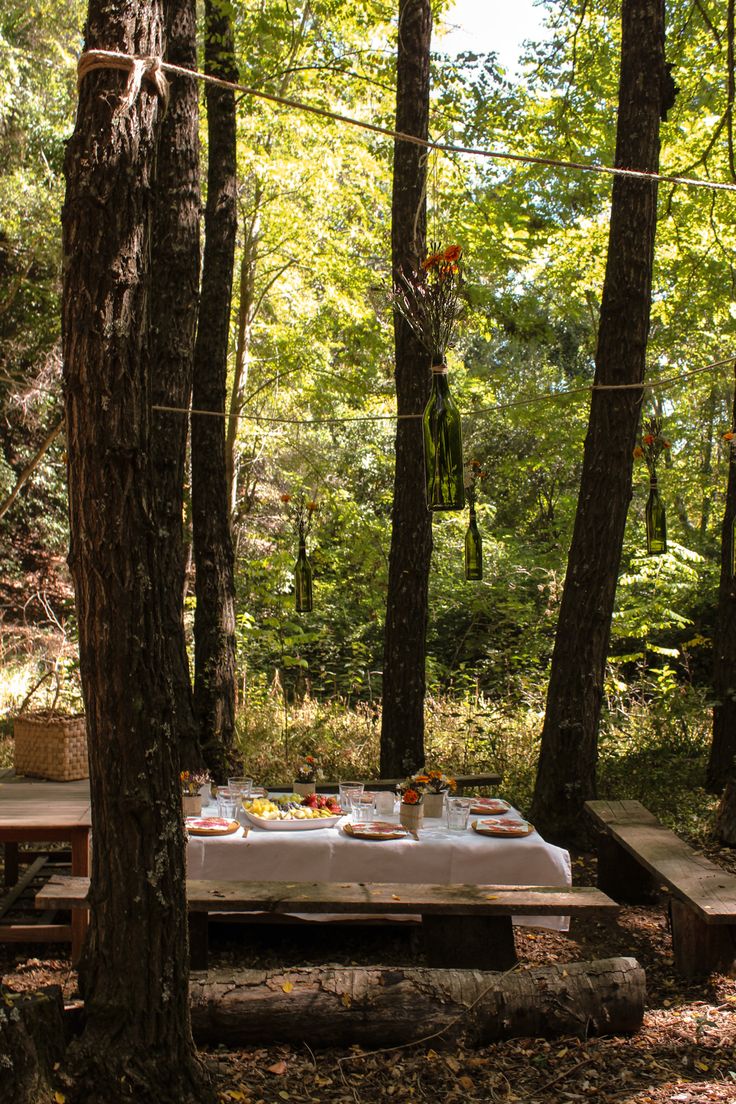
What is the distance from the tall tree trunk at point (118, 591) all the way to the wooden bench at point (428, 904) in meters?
1.07

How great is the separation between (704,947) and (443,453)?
2.26 meters

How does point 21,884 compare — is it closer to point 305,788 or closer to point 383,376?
point 305,788

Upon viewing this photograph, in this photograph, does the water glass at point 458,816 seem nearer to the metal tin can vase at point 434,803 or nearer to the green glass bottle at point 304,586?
the metal tin can vase at point 434,803

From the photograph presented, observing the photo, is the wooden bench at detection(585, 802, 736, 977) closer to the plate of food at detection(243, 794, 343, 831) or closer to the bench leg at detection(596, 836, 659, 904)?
the bench leg at detection(596, 836, 659, 904)

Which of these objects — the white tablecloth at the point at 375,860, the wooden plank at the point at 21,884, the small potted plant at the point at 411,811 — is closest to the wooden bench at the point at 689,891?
the white tablecloth at the point at 375,860

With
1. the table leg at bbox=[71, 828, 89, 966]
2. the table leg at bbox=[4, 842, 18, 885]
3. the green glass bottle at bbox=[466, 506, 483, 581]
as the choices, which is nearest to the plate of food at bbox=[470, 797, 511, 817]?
the green glass bottle at bbox=[466, 506, 483, 581]

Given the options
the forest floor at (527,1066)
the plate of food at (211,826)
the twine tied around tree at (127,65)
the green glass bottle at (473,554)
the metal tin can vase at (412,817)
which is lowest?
the forest floor at (527,1066)

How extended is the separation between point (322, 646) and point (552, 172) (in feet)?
19.3

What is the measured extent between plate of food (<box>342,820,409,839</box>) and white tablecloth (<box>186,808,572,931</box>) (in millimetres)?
27

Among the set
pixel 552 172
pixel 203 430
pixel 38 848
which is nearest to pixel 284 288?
pixel 552 172

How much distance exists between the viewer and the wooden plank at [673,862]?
363 cm

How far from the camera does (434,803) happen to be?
14.7ft

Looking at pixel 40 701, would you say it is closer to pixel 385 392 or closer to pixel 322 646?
pixel 322 646

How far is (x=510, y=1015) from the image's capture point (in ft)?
11.0
